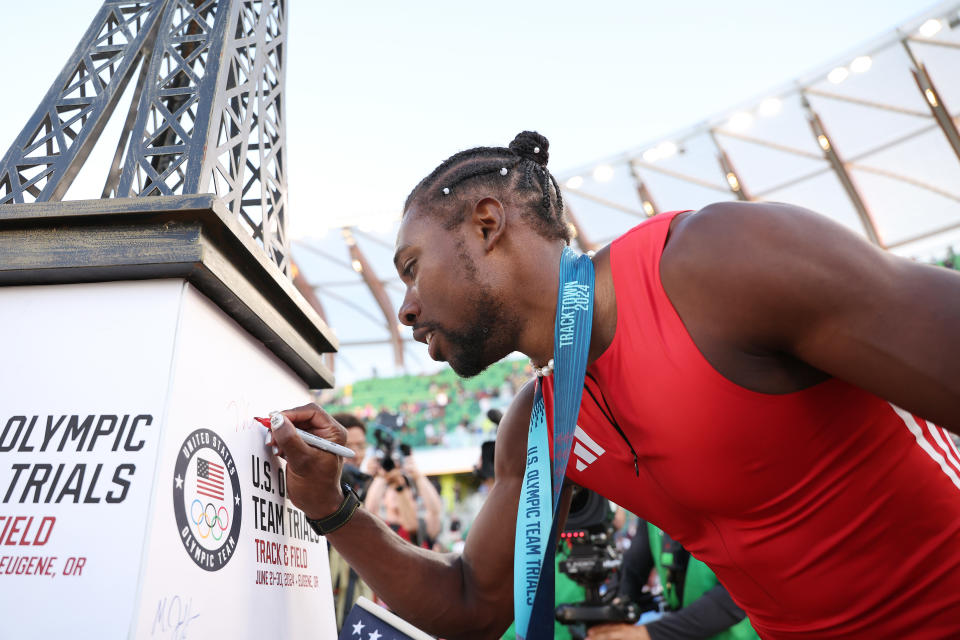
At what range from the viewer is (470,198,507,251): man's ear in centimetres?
141

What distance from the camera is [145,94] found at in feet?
4.91

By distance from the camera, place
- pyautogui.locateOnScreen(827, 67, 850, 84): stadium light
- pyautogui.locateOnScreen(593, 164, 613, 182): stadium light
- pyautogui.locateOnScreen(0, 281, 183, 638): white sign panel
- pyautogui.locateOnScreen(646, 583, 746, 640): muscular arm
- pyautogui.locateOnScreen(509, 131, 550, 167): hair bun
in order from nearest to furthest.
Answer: pyautogui.locateOnScreen(0, 281, 183, 638): white sign panel, pyautogui.locateOnScreen(509, 131, 550, 167): hair bun, pyautogui.locateOnScreen(646, 583, 746, 640): muscular arm, pyautogui.locateOnScreen(827, 67, 850, 84): stadium light, pyautogui.locateOnScreen(593, 164, 613, 182): stadium light

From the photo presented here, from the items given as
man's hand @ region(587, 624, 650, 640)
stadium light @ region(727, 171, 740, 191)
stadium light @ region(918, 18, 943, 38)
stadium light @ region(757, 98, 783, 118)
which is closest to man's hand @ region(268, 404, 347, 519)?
man's hand @ region(587, 624, 650, 640)

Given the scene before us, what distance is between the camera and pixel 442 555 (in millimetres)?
1699

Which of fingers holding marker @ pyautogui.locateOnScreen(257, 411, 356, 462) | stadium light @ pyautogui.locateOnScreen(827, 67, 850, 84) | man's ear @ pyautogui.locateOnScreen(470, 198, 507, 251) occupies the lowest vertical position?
fingers holding marker @ pyautogui.locateOnScreen(257, 411, 356, 462)

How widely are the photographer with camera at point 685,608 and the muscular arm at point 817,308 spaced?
Result: 168 cm

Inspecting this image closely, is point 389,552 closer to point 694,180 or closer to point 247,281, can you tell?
point 247,281

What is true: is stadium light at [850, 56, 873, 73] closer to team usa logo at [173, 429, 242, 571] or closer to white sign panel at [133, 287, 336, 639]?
white sign panel at [133, 287, 336, 639]

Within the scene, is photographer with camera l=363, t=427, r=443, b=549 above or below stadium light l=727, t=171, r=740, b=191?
below


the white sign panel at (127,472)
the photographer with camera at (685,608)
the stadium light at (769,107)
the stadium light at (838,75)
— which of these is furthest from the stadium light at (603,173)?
the white sign panel at (127,472)

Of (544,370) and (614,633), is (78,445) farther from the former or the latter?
(614,633)

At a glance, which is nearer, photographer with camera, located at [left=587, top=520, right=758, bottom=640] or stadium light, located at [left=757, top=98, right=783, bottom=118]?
photographer with camera, located at [left=587, top=520, right=758, bottom=640]

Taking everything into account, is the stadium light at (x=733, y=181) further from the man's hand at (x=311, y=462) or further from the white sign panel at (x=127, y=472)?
the white sign panel at (x=127, y=472)

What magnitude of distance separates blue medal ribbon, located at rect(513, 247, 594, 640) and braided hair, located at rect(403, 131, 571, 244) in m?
0.25
